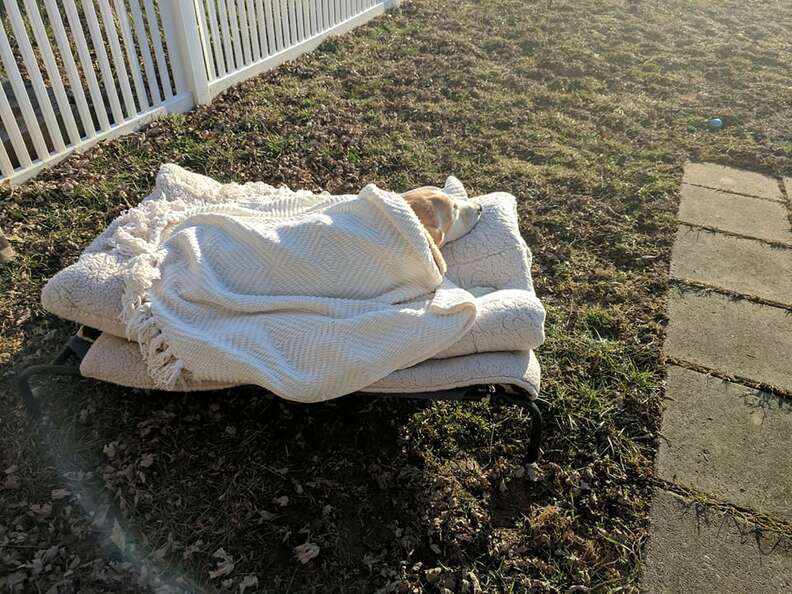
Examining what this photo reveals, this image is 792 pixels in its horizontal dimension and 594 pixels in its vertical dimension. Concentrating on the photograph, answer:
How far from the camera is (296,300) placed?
216 centimetres

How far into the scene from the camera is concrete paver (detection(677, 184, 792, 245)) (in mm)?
3982

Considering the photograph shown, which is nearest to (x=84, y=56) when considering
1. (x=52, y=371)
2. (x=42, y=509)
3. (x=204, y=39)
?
(x=204, y=39)

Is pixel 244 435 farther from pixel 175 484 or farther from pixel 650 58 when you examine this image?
pixel 650 58

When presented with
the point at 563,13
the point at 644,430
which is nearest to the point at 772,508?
the point at 644,430

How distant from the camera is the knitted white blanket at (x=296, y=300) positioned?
204 cm

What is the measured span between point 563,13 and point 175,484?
→ 26.2 ft

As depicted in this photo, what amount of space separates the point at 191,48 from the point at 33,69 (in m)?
1.27

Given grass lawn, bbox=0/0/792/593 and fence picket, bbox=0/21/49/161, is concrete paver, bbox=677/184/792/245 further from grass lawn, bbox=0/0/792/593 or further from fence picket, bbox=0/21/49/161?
fence picket, bbox=0/21/49/161

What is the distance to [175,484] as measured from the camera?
2244 millimetres

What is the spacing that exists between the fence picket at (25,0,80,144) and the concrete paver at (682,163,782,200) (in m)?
4.34

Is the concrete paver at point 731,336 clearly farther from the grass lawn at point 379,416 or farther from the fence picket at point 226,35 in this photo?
the fence picket at point 226,35

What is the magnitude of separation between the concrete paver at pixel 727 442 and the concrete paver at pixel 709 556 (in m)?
0.14

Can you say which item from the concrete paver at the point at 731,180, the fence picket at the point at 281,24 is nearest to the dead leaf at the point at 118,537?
the concrete paver at the point at 731,180

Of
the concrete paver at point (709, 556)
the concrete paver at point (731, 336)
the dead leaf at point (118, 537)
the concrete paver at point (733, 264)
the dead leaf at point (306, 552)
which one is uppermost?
the dead leaf at point (118, 537)
